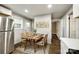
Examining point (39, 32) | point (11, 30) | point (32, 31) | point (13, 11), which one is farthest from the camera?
point (11, 30)

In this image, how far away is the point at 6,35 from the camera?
2.73m

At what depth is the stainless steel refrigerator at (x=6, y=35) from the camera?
102 inches

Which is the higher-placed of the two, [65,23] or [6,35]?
[65,23]

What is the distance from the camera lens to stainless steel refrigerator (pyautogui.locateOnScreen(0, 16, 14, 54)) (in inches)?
102

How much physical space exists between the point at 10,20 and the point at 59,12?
4.72 ft

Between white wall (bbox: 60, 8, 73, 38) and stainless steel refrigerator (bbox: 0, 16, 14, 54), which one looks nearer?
white wall (bbox: 60, 8, 73, 38)

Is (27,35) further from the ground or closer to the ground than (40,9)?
closer to the ground

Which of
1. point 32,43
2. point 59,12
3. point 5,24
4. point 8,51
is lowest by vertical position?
point 8,51

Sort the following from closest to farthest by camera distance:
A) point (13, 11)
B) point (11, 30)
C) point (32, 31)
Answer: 1. point (13, 11)
2. point (32, 31)
3. point (11, 30)

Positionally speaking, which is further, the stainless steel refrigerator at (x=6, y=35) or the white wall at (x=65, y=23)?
the stainless steel refrigerator at (x=6, y=35)
